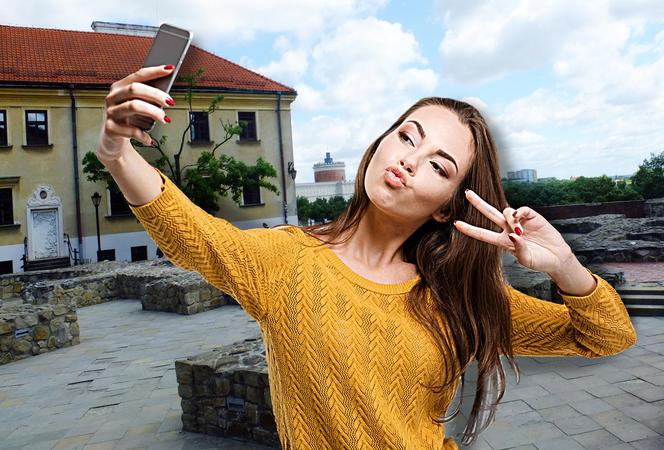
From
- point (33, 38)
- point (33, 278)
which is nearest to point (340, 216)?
point (33, 278)

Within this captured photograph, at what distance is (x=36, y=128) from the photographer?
54.7 ft

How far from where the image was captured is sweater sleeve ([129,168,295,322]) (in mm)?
820

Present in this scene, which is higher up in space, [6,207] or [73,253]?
[6,207]

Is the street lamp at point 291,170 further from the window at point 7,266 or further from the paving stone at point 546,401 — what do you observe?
the paving stone at point 546,401

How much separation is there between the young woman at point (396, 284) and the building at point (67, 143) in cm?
1544

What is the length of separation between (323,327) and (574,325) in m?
0.55

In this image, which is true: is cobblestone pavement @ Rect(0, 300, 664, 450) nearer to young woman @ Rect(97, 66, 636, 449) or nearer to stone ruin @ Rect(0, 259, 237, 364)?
stone ruin @ Rect(0, 259, 237, 364)

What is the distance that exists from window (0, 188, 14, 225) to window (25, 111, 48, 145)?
1.83 metres

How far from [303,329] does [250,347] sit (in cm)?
356

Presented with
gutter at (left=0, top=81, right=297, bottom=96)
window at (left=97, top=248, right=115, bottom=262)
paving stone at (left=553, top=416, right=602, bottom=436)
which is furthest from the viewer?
window at (left=97, top=248, right=115, bottom=262)

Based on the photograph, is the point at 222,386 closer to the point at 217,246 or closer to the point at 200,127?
the point at 217,246

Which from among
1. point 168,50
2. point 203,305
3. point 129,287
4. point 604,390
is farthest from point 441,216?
point 129,287

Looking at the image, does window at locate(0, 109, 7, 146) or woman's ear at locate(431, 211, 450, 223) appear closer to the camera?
woman's ear at locate(431, 211, 450, 223)

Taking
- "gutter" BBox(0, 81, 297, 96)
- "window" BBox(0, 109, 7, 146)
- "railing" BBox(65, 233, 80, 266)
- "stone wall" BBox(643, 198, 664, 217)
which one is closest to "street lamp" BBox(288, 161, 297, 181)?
"gutter" BBox(0, 81, 297, 96)
